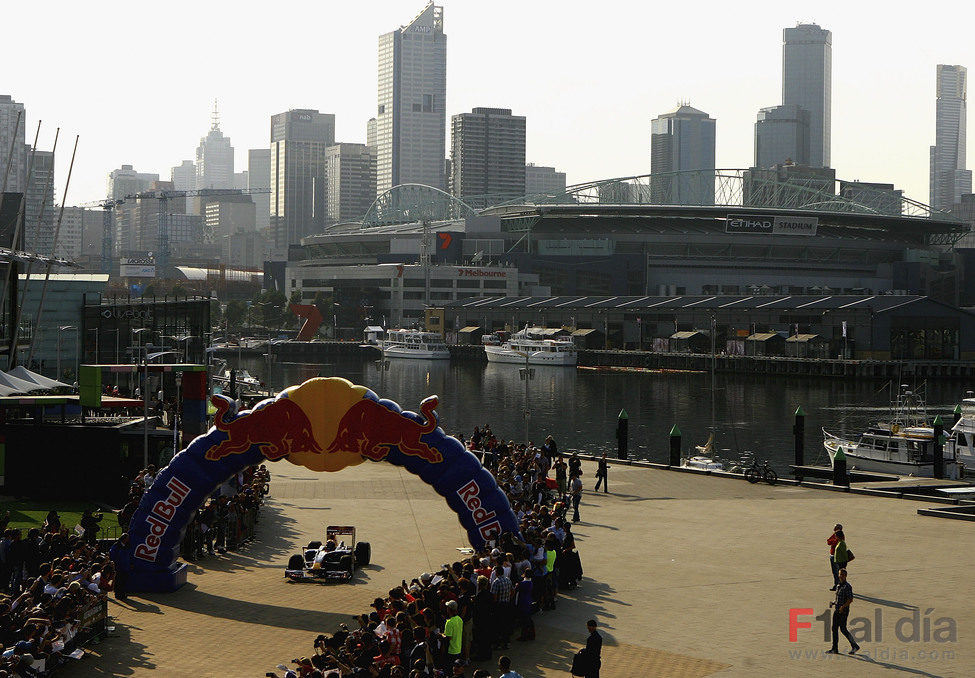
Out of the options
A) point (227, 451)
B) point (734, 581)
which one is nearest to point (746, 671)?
point (734, 581)

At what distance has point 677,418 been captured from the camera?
10081 centimetres

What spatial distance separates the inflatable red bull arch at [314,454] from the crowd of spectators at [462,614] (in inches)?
62.5

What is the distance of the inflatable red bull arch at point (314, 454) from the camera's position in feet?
90.8

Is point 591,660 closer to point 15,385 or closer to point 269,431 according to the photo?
point 269,431

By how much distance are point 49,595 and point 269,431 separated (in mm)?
6819

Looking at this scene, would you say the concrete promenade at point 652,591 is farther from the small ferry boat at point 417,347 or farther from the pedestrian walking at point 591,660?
the small ferry boat at point 417,347

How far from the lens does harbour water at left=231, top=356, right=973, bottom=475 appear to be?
85812 millimetres

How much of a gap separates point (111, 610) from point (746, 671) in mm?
13834

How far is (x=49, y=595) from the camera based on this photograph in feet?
73.8

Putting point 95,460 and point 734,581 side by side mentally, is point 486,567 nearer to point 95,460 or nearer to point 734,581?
point 734,581

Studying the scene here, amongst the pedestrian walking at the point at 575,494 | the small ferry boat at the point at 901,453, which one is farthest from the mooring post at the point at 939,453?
the pedestrian walking at the point at 575,494

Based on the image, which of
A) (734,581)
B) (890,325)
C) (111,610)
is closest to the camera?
(111,610)

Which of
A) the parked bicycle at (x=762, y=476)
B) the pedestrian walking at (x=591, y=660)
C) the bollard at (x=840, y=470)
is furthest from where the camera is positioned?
the parked bicycle at (x=762, y=476)

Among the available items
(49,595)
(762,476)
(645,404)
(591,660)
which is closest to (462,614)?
(591,660)
